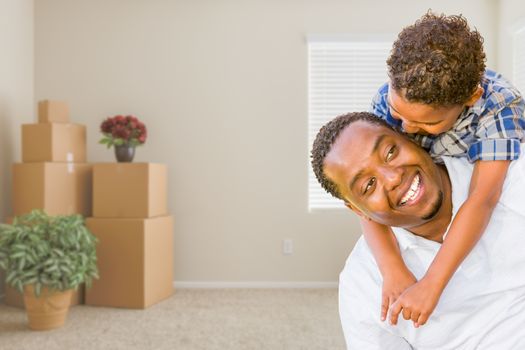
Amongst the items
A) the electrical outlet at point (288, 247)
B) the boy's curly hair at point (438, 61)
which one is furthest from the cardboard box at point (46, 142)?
the boy's curly hair at point (438, 61)

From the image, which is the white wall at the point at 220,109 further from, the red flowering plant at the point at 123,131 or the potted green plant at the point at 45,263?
the potted green plant at the point at 45,263

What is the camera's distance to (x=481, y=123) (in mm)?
1244

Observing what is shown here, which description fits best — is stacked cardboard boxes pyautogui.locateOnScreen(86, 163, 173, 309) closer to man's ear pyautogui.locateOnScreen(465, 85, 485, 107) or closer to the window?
the window

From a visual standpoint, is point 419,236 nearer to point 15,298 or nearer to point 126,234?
point 126,234

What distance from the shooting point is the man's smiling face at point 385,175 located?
1.04 meters

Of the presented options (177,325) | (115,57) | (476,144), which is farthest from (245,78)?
(476,144)

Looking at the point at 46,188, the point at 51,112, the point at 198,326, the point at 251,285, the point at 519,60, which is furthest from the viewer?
the point at 251,285

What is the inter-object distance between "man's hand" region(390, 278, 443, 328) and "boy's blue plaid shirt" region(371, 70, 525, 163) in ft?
1.06

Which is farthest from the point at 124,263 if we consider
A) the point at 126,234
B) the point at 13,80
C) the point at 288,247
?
the point at 13,80

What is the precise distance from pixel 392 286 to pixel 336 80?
362 cm

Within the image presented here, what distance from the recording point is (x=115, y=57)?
447 centimetres

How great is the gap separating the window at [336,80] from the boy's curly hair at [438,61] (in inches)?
133

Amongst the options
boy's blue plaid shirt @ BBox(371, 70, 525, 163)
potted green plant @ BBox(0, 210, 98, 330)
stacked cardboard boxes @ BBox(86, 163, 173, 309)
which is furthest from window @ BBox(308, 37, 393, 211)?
boy's blue plaid shirt @ BBox(371, 70, 525, 163)

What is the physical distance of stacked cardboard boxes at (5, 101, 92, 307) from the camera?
3.61 m
